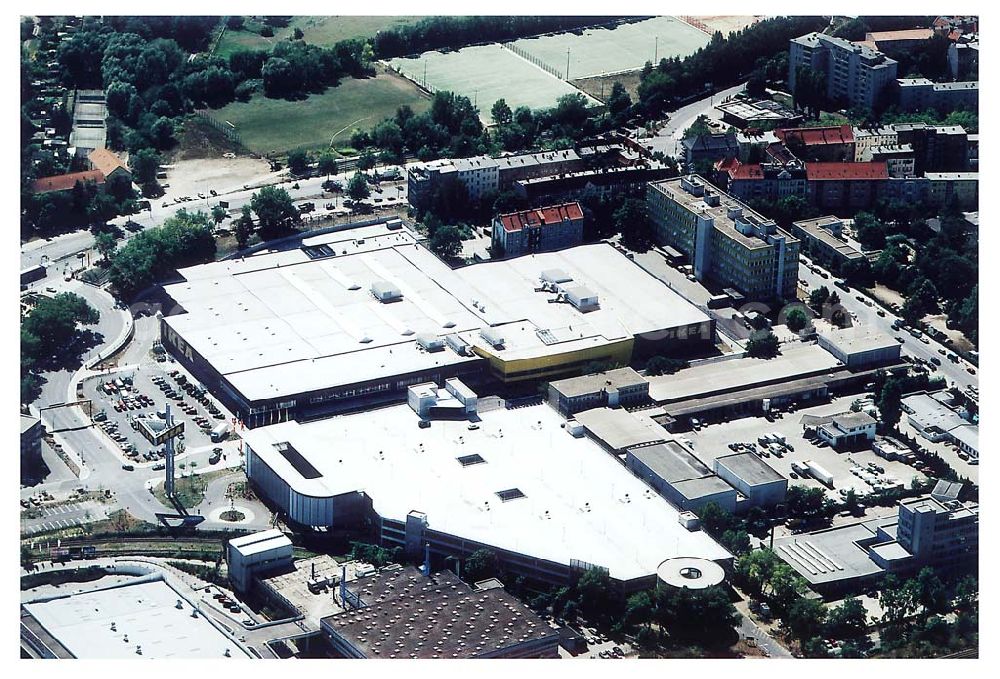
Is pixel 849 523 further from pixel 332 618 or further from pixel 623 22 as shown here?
pixel 623 22

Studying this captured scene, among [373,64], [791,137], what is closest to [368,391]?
[791,137]

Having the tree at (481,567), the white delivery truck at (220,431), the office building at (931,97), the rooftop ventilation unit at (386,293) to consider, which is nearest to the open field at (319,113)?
the rooftop ventilation unit at (386,293)

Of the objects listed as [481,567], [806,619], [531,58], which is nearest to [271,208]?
[531,58]

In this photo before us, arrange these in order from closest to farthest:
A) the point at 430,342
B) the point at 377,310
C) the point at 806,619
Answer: the point at 806,619
the point at 430,342
the point at 377,310

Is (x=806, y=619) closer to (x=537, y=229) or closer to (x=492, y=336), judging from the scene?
(x=492, y=336)

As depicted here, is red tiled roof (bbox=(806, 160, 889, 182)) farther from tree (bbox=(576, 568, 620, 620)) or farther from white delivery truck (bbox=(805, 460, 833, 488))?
tree (bbox=(576, 568, 620, 620))
